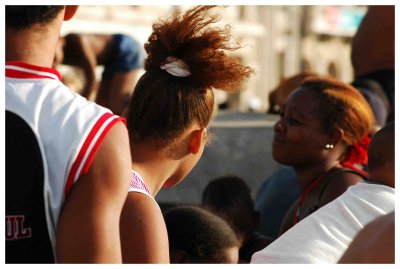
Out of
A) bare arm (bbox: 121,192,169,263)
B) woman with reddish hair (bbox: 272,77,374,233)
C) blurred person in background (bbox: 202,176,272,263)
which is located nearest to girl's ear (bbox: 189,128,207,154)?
bare arm (bbox: 121,192,169,263)

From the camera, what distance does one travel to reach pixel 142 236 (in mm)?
2721

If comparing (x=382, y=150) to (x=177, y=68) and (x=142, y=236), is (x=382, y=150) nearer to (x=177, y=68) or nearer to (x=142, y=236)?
(x=177, y=68)

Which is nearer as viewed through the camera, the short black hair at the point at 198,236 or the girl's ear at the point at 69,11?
the girl's ear at the point at 69,11

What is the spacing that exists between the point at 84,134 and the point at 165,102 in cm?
A: 81

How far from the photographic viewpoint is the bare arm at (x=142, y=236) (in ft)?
8.91

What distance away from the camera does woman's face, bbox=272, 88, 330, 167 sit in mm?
4562

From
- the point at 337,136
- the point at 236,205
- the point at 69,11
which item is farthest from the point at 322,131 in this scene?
the point at 69,11

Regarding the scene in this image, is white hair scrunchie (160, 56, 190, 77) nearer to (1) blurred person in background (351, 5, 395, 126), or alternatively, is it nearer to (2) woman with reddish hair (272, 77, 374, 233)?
(2) woman with reddish hair (272, 77, 374, 233)

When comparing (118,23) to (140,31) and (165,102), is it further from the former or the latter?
(165,102)

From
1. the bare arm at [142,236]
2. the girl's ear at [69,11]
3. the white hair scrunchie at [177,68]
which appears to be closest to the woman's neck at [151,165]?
the white hair scrunchie at [177,68]

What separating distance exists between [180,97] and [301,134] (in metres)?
1.60

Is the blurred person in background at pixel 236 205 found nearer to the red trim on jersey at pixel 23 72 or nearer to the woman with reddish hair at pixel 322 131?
the woman with reddish hair at pixel 322 131

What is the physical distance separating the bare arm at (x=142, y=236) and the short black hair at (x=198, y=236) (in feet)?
3.15

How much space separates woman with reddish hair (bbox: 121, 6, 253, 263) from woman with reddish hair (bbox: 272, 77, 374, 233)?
1.44m
